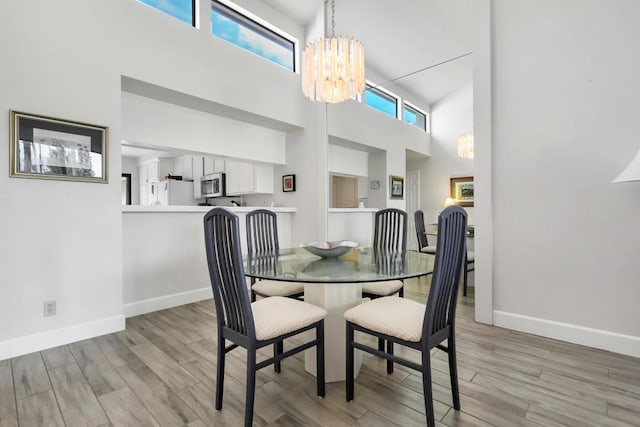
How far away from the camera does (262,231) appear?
9.20 ft

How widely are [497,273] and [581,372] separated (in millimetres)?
910

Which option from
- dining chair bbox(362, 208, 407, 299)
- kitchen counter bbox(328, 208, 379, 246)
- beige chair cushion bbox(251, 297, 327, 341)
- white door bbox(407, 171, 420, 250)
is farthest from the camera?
kitchen counter bbox(328, 208, 379, 246)

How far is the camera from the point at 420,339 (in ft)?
4.47

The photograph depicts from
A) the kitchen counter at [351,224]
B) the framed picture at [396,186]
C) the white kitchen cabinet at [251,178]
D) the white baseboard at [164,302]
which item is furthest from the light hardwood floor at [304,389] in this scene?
the white kitchen cabinet at [251,178]

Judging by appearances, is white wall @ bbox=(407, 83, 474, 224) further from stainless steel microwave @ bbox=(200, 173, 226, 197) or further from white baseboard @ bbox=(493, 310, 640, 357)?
stainless steel microwave @ bbox=(200, 173, 226, 197)

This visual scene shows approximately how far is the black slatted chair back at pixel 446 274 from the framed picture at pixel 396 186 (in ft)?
6.23

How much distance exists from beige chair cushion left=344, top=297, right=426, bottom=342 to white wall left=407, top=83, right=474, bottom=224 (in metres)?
1.50

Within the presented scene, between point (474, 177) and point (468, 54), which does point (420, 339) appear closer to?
point (474, 177)

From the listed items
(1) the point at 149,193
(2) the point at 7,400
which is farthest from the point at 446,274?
(1) the point at 149,193

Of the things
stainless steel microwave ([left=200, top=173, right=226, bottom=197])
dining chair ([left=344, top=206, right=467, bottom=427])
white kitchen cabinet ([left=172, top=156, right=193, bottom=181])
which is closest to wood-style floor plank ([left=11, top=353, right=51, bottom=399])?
dining chair ([left=344, top=206, right=467, bottom=427])

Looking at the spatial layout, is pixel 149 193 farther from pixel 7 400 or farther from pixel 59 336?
pixel 7 400

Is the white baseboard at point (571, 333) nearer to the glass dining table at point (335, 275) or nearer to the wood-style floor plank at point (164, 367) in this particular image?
the glass dining table at point (335, 275)

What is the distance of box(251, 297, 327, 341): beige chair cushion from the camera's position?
1441 millimetres

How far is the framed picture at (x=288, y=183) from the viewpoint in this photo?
446cm
